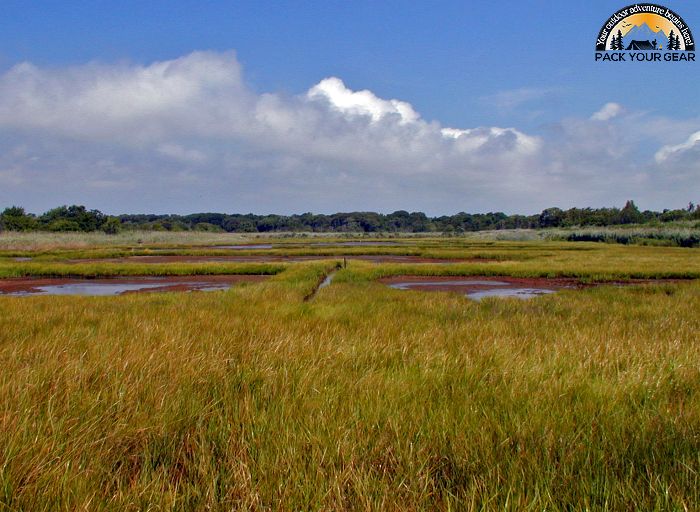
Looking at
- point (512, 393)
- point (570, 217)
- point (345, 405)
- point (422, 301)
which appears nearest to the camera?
point (345, 405)

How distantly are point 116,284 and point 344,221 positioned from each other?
168m

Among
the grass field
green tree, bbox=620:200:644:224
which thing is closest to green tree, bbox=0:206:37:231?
the grass field

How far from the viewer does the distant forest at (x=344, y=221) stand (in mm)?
93938

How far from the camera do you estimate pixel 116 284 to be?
22.1 meters

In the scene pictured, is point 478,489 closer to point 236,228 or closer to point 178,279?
point 178,279

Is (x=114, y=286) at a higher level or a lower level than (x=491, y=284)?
higher

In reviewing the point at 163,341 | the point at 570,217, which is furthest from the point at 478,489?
the point at 570,217

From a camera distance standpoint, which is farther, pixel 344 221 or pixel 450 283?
pixel 344 221

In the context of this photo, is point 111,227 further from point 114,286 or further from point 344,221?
point 344,221

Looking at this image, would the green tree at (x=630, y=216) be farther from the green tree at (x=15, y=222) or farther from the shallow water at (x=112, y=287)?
the green tree at (x=15, y=222)

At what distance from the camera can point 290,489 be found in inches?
91.0

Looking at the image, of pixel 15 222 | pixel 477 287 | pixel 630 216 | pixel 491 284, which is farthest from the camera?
pixel 630 216

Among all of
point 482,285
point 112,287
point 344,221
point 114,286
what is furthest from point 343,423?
point 344,221

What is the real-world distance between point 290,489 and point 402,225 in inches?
7420
